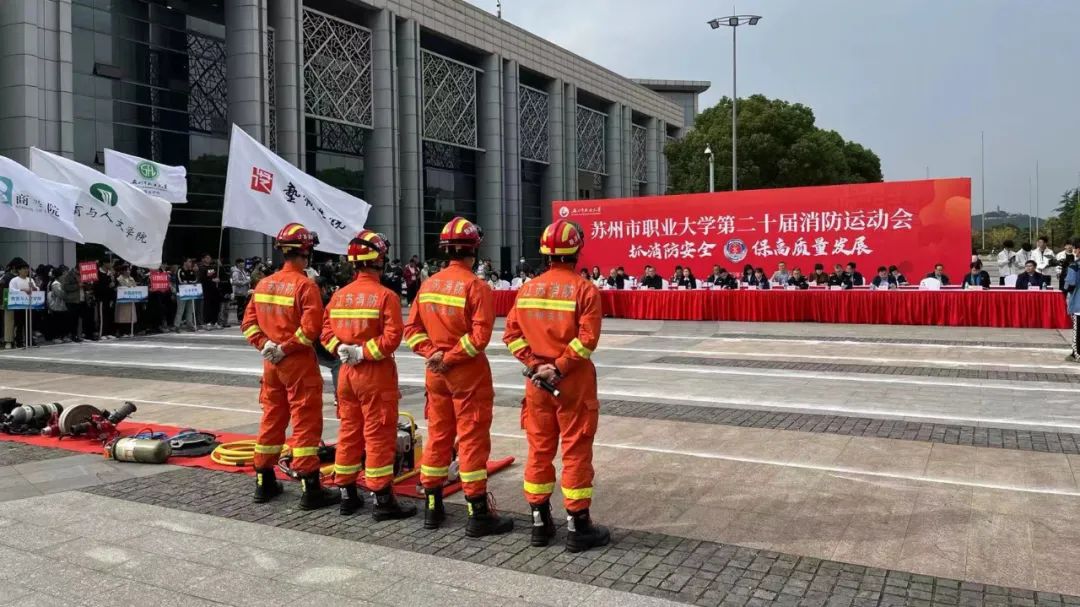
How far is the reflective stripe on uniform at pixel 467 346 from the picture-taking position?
4.91 m

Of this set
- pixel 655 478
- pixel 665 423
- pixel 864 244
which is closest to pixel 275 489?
pixel 655 478

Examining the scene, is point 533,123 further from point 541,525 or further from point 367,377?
point 541,525

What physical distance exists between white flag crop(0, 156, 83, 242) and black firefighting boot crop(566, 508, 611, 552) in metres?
10.4

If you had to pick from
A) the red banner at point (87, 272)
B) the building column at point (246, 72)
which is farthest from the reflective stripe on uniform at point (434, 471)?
the building column at point (246, 72)

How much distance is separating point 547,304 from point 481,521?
139 centimetres

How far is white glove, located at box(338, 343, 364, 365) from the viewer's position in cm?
528

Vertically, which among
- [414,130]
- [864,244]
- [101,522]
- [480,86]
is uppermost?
[480,86]

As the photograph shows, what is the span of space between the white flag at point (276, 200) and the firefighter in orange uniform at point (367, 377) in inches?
182

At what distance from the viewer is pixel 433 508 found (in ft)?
17.1

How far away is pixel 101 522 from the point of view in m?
5.39

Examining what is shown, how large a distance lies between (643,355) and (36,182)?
32.7 ft

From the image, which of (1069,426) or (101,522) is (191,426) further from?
(1069,426)

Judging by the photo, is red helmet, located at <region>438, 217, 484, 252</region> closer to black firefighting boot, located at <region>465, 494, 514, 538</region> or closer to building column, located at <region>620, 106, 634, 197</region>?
black firefighting boot, located at <region>465, 494, 514, 538</region>

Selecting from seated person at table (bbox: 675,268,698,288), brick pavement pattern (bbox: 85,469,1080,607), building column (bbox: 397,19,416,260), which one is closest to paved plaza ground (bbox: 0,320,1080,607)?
brick pavement pattern (bbox: 85,469,1080,607)
